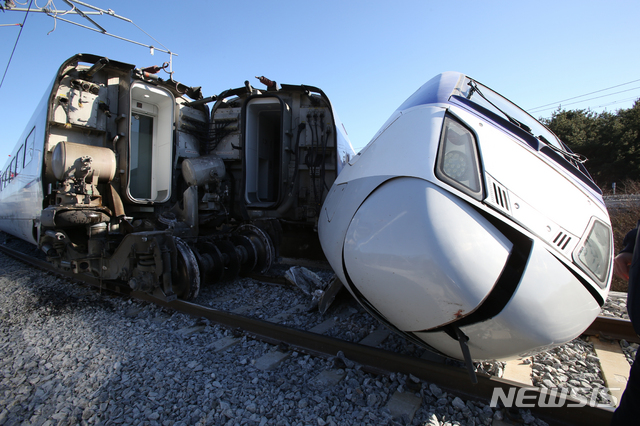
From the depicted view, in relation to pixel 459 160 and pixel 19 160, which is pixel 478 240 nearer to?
pixel 459 160

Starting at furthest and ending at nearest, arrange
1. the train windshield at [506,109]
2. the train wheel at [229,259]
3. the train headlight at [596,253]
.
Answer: the train wheel at [229,259] → the train windshield at [506,109] → the train headlight at [596,253]

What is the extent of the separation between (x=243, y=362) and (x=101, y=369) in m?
1.11

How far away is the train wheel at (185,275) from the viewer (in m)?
4.18

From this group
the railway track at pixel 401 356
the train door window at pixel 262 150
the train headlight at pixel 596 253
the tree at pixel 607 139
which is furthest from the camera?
the tree at pixel 607 139

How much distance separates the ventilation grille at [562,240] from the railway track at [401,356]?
40.2 inches

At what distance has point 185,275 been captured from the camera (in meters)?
4.20

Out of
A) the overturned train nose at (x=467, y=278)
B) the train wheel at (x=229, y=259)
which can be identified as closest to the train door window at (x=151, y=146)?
the train wheel at (x=229, y=259)

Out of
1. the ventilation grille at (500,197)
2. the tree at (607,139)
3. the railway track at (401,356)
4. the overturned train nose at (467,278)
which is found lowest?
the railway track at (401,356)

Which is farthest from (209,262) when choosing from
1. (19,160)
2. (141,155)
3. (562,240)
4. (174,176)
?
(19,160)

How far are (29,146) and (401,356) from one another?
281 inches

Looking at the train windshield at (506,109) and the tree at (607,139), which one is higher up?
the tree at (607,139)

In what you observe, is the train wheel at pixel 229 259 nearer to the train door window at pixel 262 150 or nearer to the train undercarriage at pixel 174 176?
the train undercarriage at pixel 174 176

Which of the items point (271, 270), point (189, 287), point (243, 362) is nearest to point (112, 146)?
point (189, 287)

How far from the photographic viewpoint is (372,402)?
2.20 meters
